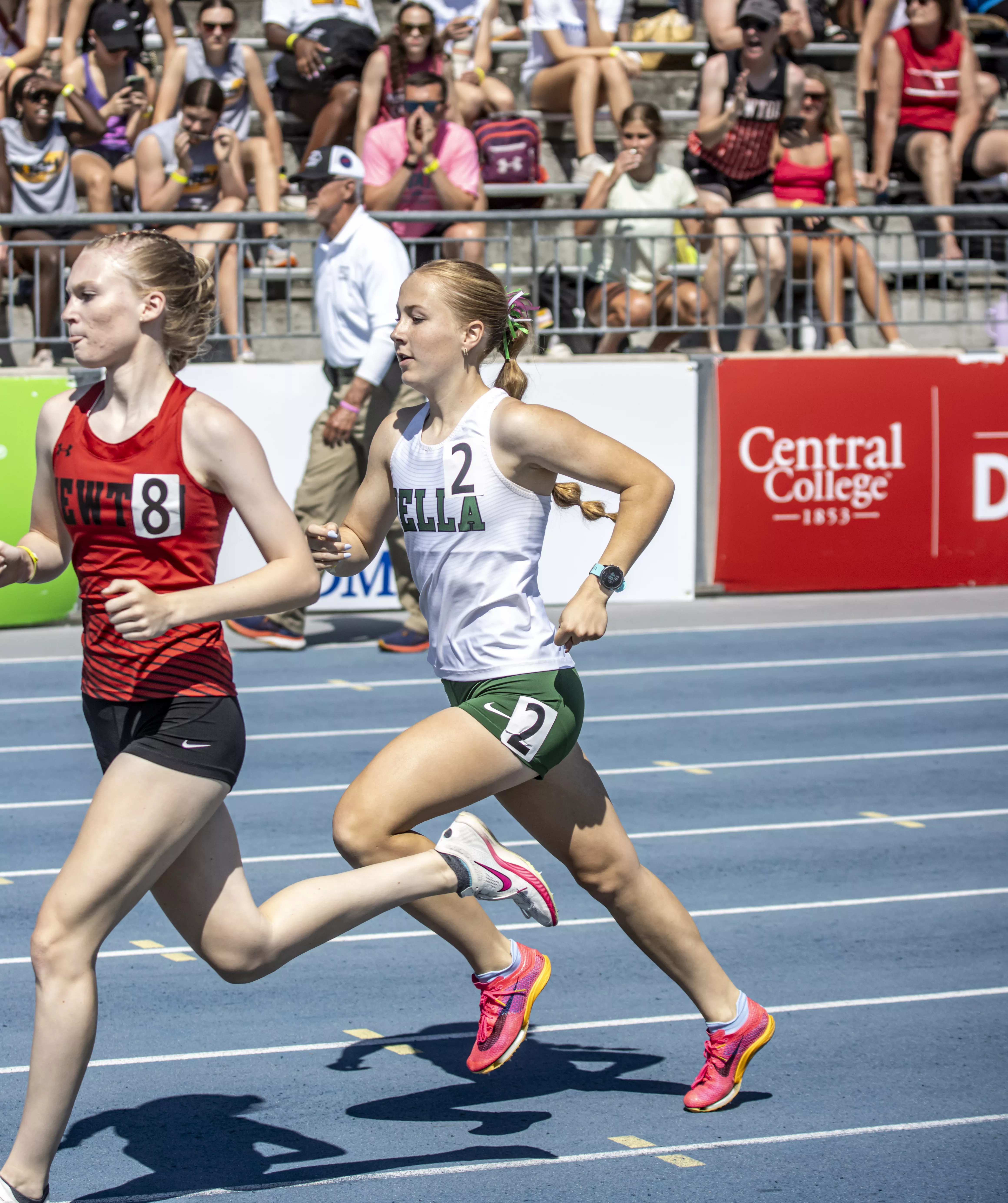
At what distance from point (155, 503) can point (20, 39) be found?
1057cm

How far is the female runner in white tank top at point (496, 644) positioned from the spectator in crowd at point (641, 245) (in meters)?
7.14

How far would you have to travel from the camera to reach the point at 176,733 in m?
2.99

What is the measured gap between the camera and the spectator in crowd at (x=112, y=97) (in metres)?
11.1

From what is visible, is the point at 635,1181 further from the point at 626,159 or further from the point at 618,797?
the point at 626,159

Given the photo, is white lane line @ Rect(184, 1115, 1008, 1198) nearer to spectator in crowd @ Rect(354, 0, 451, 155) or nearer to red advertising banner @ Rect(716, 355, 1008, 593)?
red advertising banner @ Rect(716, 355, 1008, 593)

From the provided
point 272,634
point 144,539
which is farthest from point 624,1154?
point 272,634

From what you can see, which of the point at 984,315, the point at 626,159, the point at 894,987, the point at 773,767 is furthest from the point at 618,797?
the point at 984,315

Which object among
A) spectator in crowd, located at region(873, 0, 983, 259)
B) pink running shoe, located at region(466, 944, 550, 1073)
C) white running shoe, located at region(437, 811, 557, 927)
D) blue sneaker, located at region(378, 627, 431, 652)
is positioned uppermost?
spectator in crowd, located at region(873, 0, 983, 259)

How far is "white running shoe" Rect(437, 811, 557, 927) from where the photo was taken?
3266mm

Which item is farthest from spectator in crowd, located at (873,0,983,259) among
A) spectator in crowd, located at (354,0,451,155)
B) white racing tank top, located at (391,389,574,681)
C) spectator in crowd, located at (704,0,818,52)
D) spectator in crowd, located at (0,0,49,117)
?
white racing tank top, located at (391,389,574,681)

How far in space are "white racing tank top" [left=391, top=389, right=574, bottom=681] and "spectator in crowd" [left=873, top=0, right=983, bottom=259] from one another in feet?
34.0

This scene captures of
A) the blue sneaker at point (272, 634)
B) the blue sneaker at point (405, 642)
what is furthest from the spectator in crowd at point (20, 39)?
the blue sneaker at point (405, 642)

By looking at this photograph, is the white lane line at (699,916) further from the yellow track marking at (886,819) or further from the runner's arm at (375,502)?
the runner's arm at (375,502)

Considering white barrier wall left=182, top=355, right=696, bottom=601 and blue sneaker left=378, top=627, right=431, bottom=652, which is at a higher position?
white barrier wall left=182, top=355, right=696, bottom=601
